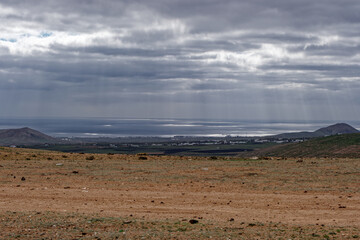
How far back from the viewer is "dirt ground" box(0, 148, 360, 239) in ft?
39.1

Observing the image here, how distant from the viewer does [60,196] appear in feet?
59.1

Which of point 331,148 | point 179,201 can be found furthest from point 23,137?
point 179,201

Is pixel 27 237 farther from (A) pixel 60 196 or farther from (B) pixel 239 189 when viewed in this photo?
(B) pixel 239 189

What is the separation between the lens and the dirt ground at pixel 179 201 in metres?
11.9

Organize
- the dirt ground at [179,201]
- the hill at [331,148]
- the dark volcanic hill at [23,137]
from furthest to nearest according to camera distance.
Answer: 1. the dark volcanic hill at [23,137]
2. the hill at [331,148]
3. the dirt ground at [179,201]

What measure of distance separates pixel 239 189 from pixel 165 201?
4251mm

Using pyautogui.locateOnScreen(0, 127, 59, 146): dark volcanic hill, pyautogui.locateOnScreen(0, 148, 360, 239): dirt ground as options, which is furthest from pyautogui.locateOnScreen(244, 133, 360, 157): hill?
pyautogui.locateOnScreen(0, 127, 59, 146): dark volcanic hill

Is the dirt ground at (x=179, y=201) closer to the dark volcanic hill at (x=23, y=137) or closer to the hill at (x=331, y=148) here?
the hill at (x=331, y=148)

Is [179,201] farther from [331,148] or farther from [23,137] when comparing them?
[23,137]

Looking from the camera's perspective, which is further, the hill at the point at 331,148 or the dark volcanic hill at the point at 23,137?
the dark volcanic hill at the point at 23,137

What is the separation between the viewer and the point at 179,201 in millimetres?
17141

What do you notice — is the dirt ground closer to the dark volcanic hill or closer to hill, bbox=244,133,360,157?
hill, bbox=244,133,360,157

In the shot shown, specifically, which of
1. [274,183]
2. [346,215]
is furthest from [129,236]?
[274,183]

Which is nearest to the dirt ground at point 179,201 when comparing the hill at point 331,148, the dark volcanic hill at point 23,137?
the hill at point 331,148
